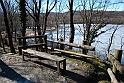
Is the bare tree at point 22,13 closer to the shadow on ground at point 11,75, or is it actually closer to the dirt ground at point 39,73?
the dirt ground at point 39,73

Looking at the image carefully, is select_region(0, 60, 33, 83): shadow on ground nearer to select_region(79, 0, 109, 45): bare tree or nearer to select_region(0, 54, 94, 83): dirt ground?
select_region(0, 54, 94, 83): dirt ground

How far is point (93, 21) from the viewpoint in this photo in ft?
50.0

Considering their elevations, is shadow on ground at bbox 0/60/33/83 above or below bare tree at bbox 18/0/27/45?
below

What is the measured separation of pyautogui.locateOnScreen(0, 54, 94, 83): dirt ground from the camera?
5.01 m

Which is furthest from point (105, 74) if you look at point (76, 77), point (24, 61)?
point (24, 61)

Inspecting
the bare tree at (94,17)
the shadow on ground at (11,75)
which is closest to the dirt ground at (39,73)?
the shadow on ground at (11,75)

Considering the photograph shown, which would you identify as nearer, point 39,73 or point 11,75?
point 11,75

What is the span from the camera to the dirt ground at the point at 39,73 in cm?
501

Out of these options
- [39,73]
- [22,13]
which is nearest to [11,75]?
[39,73]

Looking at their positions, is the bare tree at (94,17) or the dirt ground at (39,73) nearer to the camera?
the dirt ground at (39,73)

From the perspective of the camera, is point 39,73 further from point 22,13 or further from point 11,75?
point 22,13

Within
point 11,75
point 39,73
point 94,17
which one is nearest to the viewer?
point 11,75

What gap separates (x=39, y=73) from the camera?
18.1 ft

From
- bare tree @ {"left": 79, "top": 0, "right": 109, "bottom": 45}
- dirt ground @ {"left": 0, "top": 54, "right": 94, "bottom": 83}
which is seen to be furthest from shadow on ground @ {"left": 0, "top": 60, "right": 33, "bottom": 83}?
bare tree @ {"left": 79, "top": 0, "right": 109, "bottom": 45}
